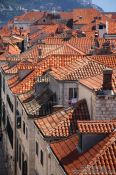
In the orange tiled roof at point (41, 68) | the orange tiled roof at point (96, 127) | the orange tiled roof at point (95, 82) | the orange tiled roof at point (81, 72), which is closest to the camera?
the orange tiled roof at point (96, 127)

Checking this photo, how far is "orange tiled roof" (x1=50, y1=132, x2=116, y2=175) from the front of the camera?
2666 centimetres

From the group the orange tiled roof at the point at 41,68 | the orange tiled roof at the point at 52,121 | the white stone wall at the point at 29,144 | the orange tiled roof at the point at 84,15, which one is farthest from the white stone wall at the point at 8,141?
the orange tiled roof at the point at 84,15

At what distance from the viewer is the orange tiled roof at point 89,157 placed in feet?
87.5

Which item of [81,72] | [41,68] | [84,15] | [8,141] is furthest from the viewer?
[84,15]

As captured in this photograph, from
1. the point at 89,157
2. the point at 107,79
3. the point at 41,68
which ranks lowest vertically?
the point at 41,68

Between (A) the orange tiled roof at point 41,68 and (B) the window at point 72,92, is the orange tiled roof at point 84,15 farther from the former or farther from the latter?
(B) the window at point 72,92

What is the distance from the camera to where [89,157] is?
28594mm

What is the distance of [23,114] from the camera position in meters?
48.3

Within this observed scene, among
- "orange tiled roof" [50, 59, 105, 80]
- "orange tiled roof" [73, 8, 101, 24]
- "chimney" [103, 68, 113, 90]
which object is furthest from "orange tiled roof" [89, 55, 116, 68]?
"orange tiled roof" [73, 8, 101, 24]

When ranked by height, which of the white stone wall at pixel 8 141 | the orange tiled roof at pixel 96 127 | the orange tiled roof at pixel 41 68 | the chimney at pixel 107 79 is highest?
the chimney at pixel 107 79

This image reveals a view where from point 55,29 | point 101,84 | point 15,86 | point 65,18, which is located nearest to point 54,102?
point 101,84

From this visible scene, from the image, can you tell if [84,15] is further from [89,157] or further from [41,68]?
[89,157]

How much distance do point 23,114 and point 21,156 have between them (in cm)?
339

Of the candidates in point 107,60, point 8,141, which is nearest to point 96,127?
point 107,60
